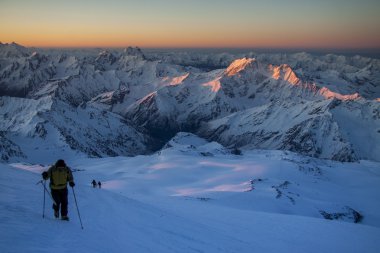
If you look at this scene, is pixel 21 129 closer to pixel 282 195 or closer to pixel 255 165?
pixel 255 165

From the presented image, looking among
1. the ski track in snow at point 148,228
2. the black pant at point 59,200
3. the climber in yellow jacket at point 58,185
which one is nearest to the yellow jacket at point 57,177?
the climber in yellow jacket at point 58,185

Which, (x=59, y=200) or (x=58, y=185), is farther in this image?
(x=58, y=185)

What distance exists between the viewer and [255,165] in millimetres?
75750

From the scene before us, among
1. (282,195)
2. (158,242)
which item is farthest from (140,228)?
(282,195)

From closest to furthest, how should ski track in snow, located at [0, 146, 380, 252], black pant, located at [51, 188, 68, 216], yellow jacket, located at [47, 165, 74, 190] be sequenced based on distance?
1. ski track in snow, located at [0, 146, 380, 252]
2. black pant, located at [51, 188, 68, 216]
3. yellow jacket, located at [47, 165, 74, 190]

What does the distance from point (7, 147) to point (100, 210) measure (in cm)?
14289

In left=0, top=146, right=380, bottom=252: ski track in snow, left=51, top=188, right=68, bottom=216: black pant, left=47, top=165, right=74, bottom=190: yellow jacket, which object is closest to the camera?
left=0, top=146, right=380, bottom=252: ski track in snow

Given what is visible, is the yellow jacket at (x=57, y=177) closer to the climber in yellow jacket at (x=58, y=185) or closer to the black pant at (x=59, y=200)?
the climber in yellow jacket at (x=58, y=185)

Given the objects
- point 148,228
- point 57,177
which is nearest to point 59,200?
point 57,177

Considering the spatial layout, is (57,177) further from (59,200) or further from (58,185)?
(59,200)

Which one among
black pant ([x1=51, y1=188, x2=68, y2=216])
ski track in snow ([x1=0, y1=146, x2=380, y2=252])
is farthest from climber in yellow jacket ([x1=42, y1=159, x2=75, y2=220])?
ski track in snow ([x1=0, y1=146, x2=380, y2=252])

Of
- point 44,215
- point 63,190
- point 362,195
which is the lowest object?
point 362,195

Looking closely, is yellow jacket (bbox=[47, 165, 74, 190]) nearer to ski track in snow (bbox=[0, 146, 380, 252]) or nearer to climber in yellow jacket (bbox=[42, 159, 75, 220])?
climber in yellow jacket (bbox=[42, 159, 75, 220])

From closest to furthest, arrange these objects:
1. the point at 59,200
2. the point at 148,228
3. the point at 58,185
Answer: the point at 59,200 → the point at 58,185 → the point at 148,228
